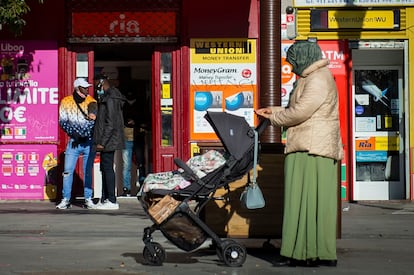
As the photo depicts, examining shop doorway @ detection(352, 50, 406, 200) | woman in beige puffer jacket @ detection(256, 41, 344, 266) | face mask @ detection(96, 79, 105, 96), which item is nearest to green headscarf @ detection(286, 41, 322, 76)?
woman in beige puffer jacket @ detection(256, 41, 344, 266)

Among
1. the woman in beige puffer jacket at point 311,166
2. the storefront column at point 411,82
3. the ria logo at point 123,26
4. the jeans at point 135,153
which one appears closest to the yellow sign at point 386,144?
the storefront column at point 411,82

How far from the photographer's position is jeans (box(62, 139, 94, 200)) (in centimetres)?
1436

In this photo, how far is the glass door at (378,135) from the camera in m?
16.2

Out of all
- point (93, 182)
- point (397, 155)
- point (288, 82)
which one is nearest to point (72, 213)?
point (93, 182)

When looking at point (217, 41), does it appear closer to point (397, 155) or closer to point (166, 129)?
point (166, 129)

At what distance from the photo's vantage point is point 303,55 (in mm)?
8352

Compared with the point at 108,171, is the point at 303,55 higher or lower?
higher

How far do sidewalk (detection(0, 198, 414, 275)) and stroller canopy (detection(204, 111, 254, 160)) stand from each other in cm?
107

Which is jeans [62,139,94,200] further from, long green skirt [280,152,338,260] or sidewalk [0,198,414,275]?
long green skirt [280,152,338,260]

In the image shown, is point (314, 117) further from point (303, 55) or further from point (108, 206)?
point (108, 206)

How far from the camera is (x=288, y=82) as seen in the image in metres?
16.0

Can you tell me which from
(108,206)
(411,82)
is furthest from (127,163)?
(411,82)

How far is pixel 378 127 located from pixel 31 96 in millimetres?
6065

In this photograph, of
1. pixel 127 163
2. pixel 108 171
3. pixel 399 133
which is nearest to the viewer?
pixel 108 171
